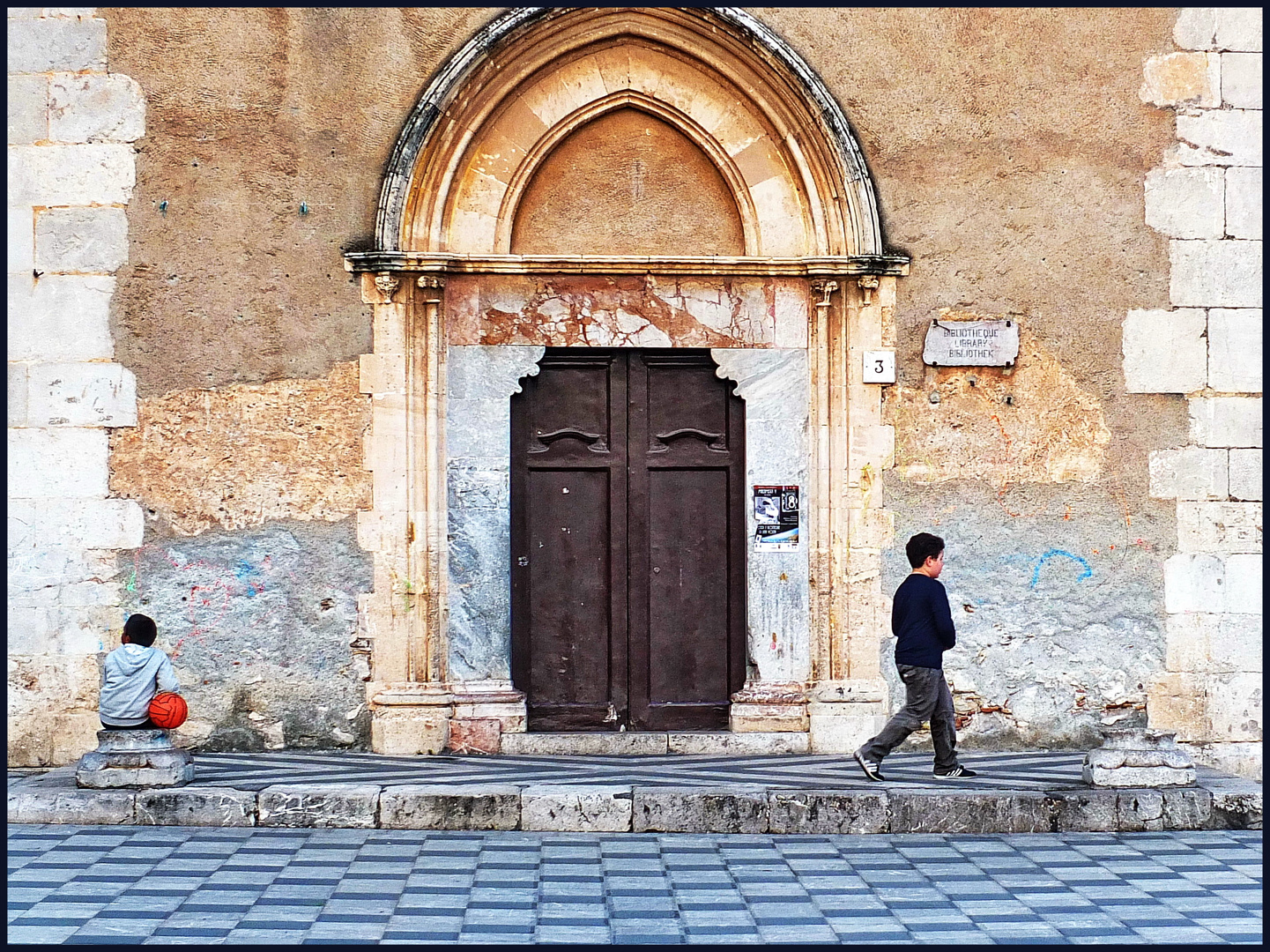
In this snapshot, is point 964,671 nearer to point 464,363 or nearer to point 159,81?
point 464,363

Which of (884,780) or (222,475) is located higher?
(222,475)

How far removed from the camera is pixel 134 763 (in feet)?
24.9

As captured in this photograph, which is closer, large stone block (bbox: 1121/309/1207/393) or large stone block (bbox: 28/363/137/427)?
large stone block (bbox: 28/363/137/427)

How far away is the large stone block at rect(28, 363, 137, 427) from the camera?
8.63m

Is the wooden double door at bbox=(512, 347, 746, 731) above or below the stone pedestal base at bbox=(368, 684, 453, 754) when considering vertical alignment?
above

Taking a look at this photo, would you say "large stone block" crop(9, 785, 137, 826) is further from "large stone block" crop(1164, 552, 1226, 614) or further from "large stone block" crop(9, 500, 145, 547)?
"large stone block" crop(1164, 552, 1226, 614)

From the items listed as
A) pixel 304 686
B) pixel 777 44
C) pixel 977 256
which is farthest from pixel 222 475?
pixel 977 256

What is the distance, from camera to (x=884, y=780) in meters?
7.88

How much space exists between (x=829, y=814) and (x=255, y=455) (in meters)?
3.93

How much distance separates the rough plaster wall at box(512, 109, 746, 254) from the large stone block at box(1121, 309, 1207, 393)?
2.46m

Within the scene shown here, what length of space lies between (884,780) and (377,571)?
3.18 meters

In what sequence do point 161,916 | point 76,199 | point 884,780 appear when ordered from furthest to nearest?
point 76,199, point 884,780, point 161,916

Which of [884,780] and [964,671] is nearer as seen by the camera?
[884,780]

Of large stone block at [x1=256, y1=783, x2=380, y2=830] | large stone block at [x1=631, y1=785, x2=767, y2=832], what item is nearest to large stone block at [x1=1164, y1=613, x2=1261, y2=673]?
large stone block at [x1=631, y1=785, x2=767, y2=832]
